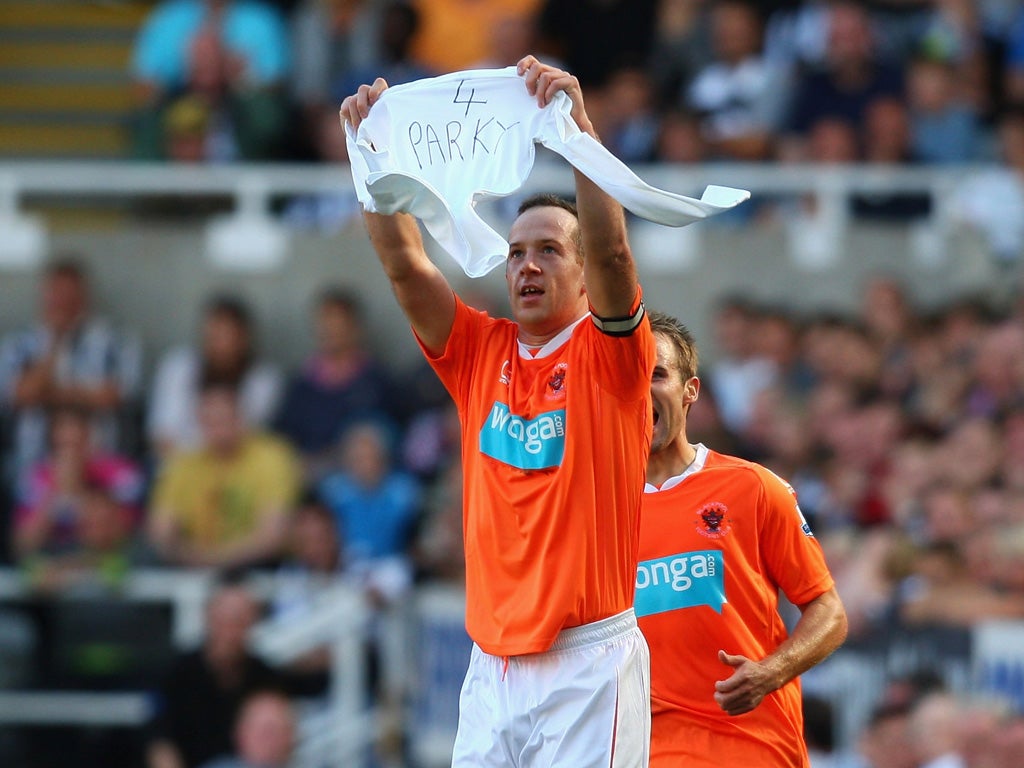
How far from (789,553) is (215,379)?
7355mm

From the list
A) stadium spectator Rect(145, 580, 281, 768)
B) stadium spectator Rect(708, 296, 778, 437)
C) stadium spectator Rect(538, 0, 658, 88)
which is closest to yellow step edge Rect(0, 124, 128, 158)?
stadium spectator Rect(538, 0, 658, 88)

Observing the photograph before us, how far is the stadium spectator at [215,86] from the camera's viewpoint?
13.9 m

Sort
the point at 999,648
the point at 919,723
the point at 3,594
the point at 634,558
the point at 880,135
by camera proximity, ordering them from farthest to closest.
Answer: the point at 880,135 < the point at 3,594 < the point at 999,648 < the point at 919,723 < the point at 634,558

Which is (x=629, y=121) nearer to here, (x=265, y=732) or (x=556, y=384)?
(x=265, y=732)

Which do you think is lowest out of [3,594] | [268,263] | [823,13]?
[3,594]

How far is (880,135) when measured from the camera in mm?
12555

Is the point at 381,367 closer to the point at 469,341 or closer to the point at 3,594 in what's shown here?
the point at 3,594

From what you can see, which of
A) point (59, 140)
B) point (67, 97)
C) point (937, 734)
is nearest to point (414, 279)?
point (937, 734)

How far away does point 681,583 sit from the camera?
19.7 ft

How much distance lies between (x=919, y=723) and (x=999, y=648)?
1102 millimetres

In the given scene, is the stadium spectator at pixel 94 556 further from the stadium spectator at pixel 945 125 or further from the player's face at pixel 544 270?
the player's face at pixel 544 270

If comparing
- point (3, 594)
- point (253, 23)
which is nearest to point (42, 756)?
point (3, 594)

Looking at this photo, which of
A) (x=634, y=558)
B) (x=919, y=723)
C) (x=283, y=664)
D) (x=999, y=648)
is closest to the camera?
(x=634, y=558)

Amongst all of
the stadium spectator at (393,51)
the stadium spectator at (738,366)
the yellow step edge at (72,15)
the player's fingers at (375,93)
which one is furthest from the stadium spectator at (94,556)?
the player's fingers at (375,93)
